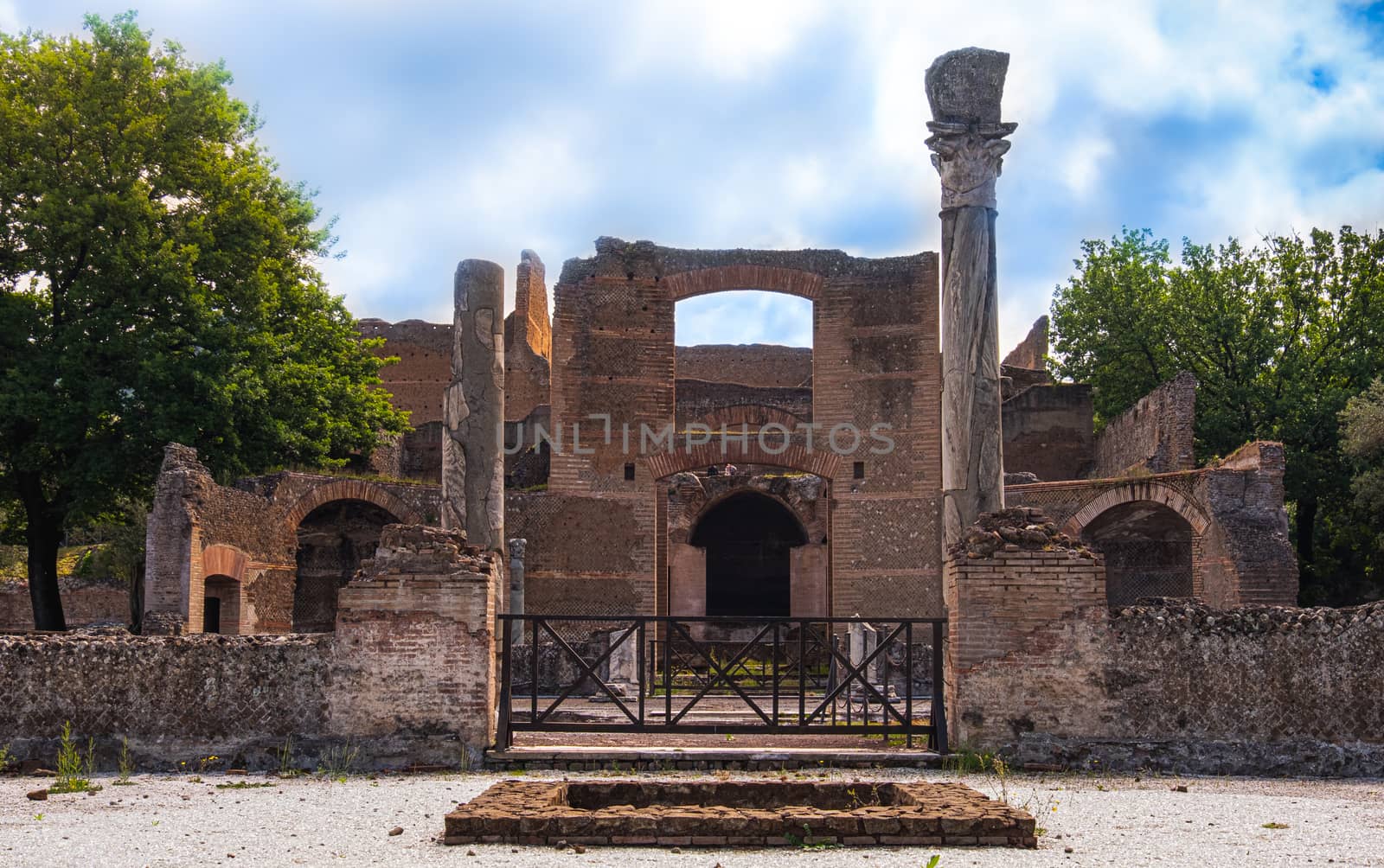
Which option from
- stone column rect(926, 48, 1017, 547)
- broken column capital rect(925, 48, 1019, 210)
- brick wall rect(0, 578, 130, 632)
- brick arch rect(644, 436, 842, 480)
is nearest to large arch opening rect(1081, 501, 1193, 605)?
brick arch rect(644, 436, 842, 480)

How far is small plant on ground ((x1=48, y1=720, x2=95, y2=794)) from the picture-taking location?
359 inches

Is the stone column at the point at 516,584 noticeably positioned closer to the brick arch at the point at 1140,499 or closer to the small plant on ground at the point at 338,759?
the small plant on ground at the point at 338,759

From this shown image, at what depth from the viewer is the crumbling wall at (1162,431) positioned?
80.9 feet

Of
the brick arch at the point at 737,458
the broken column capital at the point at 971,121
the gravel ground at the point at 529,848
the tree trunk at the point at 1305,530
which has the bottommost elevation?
the gravel ground at the point at 529,848

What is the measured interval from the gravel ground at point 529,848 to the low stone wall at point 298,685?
0.45 meters

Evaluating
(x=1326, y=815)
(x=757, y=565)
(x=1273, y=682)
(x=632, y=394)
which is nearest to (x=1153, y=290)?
(x=757, y=565)

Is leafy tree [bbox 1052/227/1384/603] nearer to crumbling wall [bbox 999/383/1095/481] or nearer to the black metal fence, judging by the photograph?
crumbling wall [bbox 999/383/1095/481]

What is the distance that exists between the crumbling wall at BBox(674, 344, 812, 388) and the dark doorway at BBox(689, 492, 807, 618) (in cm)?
927

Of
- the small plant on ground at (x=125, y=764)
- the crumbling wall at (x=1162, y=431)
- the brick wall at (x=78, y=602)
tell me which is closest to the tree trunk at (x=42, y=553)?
the brick wall at (x=78, y=602)

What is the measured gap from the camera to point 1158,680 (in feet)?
33.7

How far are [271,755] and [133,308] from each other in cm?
1403

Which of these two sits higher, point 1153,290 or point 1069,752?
point 1153,290

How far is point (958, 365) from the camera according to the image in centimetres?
1305

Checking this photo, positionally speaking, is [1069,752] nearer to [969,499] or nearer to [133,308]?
[969,499]
